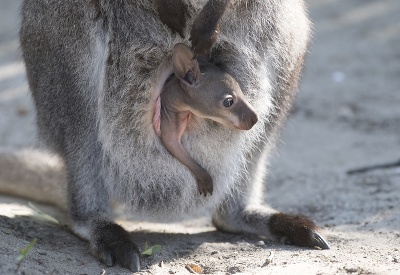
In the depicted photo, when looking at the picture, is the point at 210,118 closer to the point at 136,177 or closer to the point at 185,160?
the point at 185,160

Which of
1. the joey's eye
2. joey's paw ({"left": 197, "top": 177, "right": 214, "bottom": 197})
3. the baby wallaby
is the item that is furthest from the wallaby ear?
joey's paw ({"left": 197, "top": 177, "right": 214, "bottom": 197})

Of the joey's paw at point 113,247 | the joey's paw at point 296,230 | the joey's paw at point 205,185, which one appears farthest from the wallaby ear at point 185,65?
the joey's paw at point 296,230

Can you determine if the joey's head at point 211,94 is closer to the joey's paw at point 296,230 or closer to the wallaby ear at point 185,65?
the wallaby ear at point 185,65

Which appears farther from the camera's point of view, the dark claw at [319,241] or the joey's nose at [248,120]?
the dark claw at [319,241]

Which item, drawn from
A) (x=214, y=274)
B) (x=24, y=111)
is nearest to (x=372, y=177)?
(x=214, y=274)

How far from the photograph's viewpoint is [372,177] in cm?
451

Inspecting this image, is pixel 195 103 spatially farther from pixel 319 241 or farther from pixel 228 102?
pixel 319 241

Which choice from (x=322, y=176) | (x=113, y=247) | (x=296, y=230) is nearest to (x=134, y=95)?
(x=113, y=247)

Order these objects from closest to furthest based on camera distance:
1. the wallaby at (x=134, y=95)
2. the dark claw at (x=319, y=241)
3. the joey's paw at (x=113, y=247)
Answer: the joey's paw at (x=113, y=247)
the wallaby at (x=134, y=95)
the dark claw at (x=319, y=241)

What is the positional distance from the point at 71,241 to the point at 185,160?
648mm

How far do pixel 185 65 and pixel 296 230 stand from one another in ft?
3.00

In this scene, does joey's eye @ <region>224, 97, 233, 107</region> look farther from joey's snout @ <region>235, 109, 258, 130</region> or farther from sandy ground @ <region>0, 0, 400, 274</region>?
sandy ground @ <region>0, 0, 400, 274</region>

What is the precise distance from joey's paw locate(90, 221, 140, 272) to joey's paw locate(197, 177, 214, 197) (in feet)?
1.21

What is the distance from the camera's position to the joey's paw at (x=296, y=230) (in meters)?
3.38
